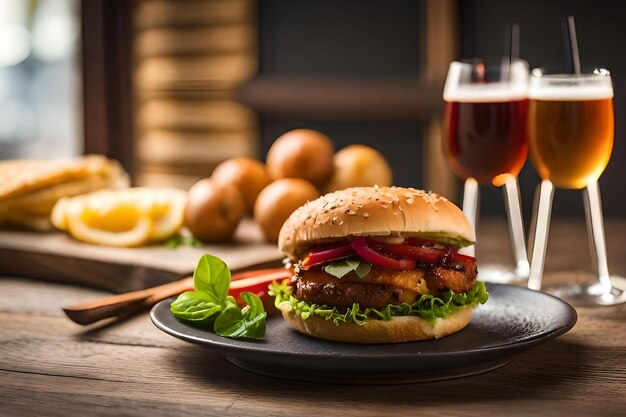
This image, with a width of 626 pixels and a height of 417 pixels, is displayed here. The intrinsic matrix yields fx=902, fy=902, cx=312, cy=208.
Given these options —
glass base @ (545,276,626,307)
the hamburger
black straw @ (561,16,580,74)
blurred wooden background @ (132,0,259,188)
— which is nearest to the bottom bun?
the hamburger

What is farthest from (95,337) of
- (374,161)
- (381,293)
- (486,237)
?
(486,237)

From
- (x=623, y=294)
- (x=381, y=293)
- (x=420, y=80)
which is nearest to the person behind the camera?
(x=381, y=293)

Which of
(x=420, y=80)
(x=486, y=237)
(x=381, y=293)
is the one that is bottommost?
(x=486, y=237)

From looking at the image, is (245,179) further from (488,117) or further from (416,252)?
(416,252)

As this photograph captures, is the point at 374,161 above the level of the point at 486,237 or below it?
above

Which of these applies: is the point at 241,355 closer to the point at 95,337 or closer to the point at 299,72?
the point at 95,337

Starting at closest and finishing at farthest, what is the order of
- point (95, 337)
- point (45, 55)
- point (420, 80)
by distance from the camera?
1. point (95, 337)
2. point (420, 80)
3. point (45, 55)

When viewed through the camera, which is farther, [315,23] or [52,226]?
[315,23]

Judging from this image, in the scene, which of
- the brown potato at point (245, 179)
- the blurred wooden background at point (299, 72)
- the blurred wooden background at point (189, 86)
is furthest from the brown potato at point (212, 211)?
the blurred wooden background at point (189, 86)
